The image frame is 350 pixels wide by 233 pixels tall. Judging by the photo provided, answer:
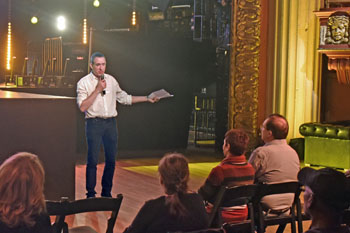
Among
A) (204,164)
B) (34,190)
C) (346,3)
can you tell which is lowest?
(204,164)

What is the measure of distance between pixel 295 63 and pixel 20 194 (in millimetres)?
7313

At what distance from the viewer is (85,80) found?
6.11 m

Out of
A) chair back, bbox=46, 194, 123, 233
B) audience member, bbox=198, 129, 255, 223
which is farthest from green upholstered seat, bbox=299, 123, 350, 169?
chair back, bbox=46, 194, 123, 233

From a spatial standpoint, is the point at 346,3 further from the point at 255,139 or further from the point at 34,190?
the point at 34,190

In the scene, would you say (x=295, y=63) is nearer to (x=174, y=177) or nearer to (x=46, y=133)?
(x=46, y=133)

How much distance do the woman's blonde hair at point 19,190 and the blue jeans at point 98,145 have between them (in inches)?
126

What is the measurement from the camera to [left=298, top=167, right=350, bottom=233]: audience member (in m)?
2.41

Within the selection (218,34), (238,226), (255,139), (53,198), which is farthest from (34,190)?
(218,34)

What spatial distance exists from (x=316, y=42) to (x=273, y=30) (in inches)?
26.2

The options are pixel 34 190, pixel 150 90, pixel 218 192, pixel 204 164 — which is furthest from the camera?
pixel 150 90

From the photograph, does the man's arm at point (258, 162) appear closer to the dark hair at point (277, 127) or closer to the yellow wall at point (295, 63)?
the dark hair at point (277, 127)

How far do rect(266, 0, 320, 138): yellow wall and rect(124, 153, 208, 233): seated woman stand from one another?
21.3ft

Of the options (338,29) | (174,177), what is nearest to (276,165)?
(174,177)

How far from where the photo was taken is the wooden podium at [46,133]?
216 inches
